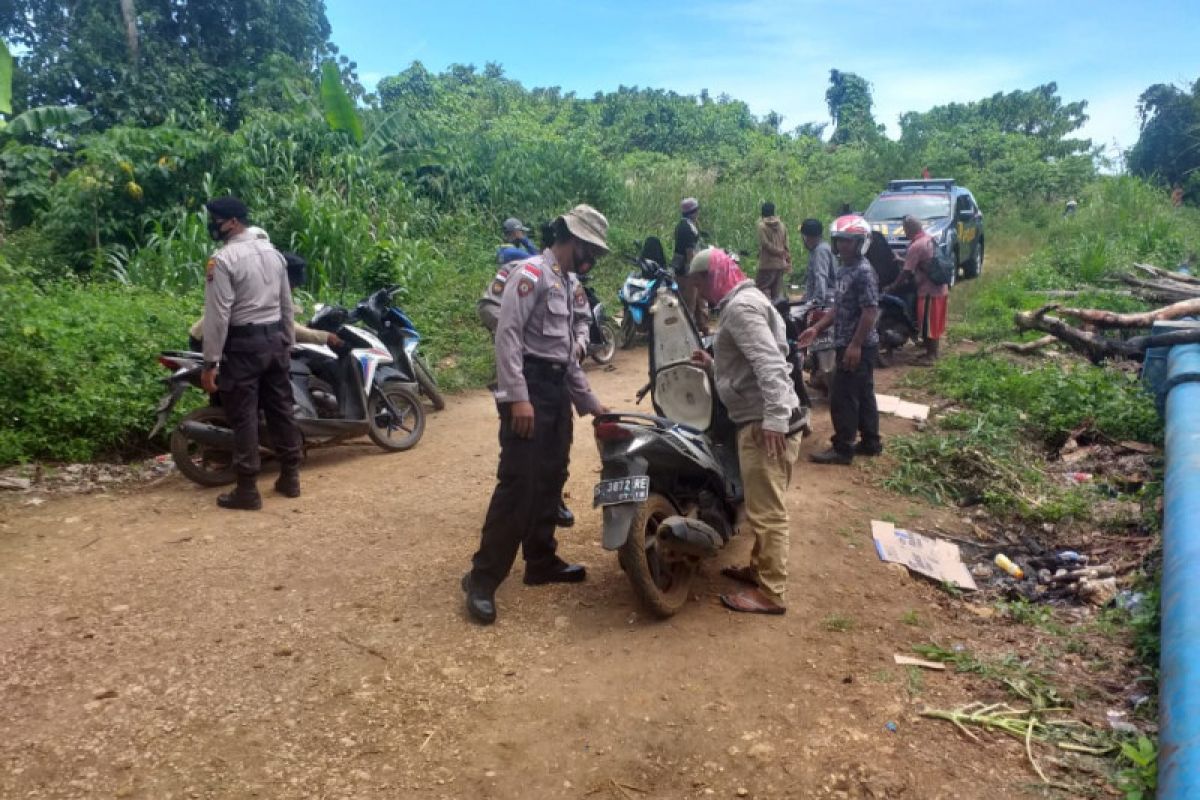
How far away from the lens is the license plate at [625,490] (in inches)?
139

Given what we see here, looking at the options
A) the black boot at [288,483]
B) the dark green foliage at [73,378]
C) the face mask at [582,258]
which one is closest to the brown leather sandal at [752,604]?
the face mask at [582,258]

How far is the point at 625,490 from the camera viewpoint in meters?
3.55

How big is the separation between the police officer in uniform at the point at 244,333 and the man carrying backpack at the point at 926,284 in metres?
6.37

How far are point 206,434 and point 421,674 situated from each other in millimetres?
2672

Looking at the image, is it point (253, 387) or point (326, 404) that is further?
point (326, 404)

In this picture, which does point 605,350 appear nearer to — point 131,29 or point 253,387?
point 253,387

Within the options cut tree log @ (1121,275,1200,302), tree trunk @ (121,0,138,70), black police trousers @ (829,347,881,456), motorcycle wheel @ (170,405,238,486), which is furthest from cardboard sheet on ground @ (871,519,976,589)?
tree trunk @ (121,0,138,70)

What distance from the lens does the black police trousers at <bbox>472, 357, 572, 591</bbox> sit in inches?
145

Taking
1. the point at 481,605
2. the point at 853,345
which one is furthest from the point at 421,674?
the point at 853,345

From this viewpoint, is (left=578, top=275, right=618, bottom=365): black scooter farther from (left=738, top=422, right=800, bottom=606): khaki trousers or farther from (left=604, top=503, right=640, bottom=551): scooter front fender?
(left=604, top=503, right=640, bottom=551): scooter front fender

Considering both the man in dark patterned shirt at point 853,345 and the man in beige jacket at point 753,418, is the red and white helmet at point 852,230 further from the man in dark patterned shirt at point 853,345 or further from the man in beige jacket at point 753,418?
the man in beige jacket at point 753,418

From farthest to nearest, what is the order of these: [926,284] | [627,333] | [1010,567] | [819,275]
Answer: [627,333]
[926,284]
[819,275]
[1010,567]

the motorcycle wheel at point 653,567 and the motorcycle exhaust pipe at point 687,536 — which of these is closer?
the motorcycle wheel at point 653,567

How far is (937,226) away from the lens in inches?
492
